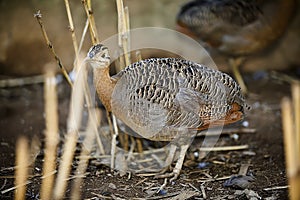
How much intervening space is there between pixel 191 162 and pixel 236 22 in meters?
1.87

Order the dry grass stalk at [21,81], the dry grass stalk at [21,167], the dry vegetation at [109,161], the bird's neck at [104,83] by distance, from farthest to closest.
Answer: the dry grass stalk at [21,81]
the bird's neck at [104,83]
the dry vegetation at [109,161]
the dry grass stalk at [21,167]

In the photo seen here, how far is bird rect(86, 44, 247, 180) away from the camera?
3.63m

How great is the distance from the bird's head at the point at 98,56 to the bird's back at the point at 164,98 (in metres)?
0.16

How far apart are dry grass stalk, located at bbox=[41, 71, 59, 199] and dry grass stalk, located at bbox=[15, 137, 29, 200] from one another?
130 millimetres

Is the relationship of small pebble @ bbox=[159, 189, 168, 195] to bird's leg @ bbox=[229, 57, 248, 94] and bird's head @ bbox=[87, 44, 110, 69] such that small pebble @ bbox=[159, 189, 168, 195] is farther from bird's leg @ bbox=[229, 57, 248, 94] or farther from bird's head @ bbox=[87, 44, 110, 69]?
bird's leg @ bbox=[229, 57, 248, 94]

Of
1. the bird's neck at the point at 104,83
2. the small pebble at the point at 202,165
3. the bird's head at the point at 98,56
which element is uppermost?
the bird's head at the point at 98,56

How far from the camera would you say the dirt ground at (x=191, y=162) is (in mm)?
3546

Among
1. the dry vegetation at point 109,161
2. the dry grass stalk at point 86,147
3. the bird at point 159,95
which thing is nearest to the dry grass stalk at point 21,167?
the dry vegetation at point 109,161

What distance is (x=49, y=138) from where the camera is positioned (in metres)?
4.41

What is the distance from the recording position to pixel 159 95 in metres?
3.62

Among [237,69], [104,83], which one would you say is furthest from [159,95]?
[237,69]

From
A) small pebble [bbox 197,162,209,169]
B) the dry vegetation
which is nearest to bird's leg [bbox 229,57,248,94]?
the dry vegetation

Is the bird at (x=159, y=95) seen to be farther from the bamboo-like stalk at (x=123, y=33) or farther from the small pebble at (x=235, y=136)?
the small pebble at (x=235, y=136)

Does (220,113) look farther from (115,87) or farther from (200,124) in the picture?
(115,87)
